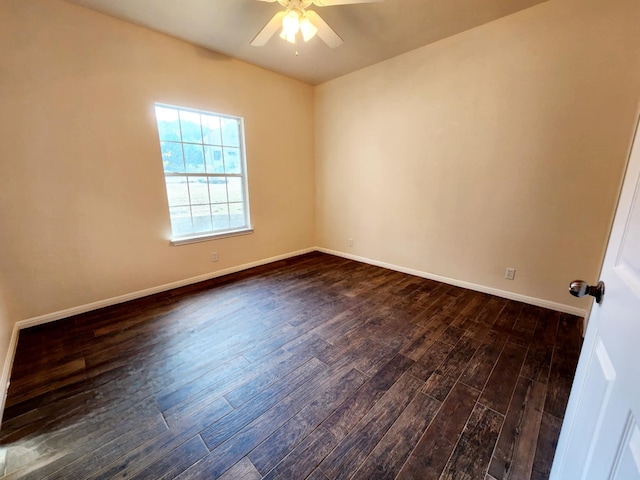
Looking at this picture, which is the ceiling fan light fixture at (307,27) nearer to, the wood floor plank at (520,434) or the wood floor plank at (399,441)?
the wood floor plank at (399,441)

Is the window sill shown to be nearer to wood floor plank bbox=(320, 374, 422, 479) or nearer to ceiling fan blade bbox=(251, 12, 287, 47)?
ceiling fan blade bbox=(251, 12, 287, 47)

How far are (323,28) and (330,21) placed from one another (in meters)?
0.60

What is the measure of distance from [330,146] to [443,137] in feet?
5.77

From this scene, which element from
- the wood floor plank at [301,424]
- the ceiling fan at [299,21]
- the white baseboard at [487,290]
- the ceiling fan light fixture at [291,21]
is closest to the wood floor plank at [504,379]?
the wood floor plank at [301,424]

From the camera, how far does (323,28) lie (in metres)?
2.05

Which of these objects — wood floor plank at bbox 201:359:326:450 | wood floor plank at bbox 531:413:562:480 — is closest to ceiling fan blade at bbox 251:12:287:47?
wood floor plank at bbox 201:359:326:450

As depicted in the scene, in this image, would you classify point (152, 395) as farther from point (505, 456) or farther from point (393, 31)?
point (393, 31)

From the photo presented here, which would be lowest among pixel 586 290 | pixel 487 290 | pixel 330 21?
pixel 487 290

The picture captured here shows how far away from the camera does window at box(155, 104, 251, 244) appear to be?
299 cm

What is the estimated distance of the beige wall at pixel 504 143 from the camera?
214 centimetres

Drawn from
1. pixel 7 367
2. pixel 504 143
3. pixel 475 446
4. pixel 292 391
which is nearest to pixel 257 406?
pixel 292 391

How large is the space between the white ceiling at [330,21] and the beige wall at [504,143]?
0.23 meters

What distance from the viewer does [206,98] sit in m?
3.09

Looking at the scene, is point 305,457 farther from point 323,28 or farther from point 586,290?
point 323,28
